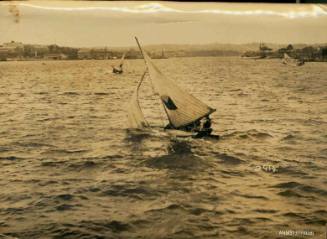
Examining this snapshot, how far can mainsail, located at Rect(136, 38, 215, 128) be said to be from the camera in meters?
2.59

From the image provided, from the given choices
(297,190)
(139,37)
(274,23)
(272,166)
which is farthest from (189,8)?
(297,190)

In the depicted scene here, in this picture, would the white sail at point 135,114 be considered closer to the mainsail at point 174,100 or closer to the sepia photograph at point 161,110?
the sepia photograph at point 161,110

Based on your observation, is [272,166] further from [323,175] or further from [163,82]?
[163,82]

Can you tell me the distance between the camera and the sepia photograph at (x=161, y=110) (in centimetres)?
233

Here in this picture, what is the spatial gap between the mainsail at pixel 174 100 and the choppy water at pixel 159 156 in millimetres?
53

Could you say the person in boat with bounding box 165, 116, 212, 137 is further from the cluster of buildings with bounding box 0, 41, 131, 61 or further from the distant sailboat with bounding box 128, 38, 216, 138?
the cluster of buildings with bounding box 0, 41, 131, 61

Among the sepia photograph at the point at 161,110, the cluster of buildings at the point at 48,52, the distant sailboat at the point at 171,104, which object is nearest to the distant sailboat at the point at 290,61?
the sepia photograph at the point at 161,110

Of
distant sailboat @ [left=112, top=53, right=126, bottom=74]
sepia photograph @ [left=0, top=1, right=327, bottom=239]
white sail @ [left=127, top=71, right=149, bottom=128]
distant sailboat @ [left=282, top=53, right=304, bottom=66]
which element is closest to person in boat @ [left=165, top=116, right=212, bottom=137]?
sepia photograph @ [left=0, top=1, right=327, bottom=239]

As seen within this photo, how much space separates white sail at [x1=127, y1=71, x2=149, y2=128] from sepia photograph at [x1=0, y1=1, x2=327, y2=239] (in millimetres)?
11

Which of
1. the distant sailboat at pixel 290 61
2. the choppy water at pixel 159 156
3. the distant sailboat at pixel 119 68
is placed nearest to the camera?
the choppy water at pixel 159 156

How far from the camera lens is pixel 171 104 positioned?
274 cm

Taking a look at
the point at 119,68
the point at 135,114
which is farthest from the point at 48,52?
the point at 135,114

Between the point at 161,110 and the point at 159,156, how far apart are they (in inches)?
12.0

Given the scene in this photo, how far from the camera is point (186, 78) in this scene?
104 inches
